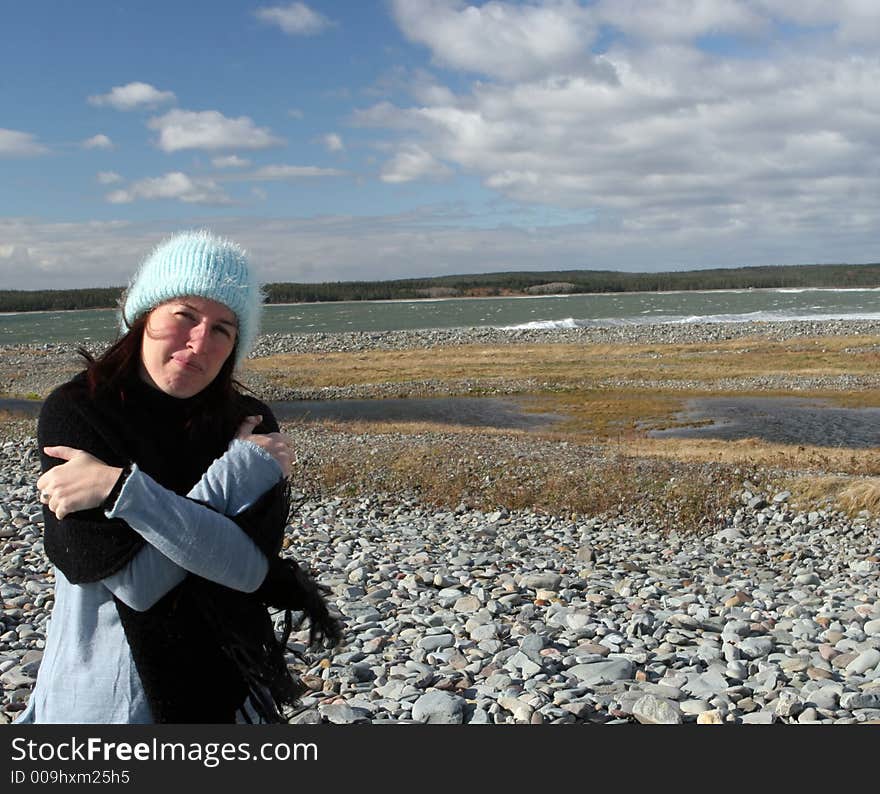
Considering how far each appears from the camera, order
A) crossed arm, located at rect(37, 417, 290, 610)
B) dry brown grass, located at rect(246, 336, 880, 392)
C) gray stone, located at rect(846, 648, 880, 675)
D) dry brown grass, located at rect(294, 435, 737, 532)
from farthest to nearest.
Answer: dry brown grass, located at rect(246, 336, 880, 392) → dry brown grass, located at rect(294, 435, 737, 532) → gray stone, located at rect(846, 648, 880, 675) → crossed arm, located at rect(37, 417, 290, 610)

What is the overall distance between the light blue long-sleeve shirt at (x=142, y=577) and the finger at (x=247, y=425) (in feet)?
0.27

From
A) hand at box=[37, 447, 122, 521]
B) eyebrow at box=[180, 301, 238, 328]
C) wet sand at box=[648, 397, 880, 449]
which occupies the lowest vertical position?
wet sand at box=[648, 397, 880, 449]

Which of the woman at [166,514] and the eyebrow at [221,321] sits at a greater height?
the eyebrow at [221,321]

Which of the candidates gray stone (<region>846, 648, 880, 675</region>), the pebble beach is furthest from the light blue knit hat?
gray stone (<region>846, 648, 880, 675</region>)

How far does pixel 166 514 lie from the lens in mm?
2617

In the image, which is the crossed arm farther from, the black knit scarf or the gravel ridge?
the gravel ridge

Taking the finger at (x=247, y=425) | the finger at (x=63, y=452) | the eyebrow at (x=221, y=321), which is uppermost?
the eyebrow at (x=221, y=321)

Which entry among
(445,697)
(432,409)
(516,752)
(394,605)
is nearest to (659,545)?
(394,605)

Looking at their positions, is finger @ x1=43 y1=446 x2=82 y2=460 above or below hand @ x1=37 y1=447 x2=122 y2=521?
above

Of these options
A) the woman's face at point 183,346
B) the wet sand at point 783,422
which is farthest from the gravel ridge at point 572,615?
the wet sand at point 783,422

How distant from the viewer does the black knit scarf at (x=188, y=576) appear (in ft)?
8.93

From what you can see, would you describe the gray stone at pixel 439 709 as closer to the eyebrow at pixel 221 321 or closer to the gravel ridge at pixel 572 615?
the gravel ridge at pixel 572 615

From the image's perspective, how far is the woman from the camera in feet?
8.79

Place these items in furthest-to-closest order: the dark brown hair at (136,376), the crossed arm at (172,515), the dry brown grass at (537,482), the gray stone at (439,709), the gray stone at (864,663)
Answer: the dry brown grass at (537,482), the gray stone at (864,663), the gray stone at (439,709), the dark brown hair at (136,376), the crossed arm at (172,515)
